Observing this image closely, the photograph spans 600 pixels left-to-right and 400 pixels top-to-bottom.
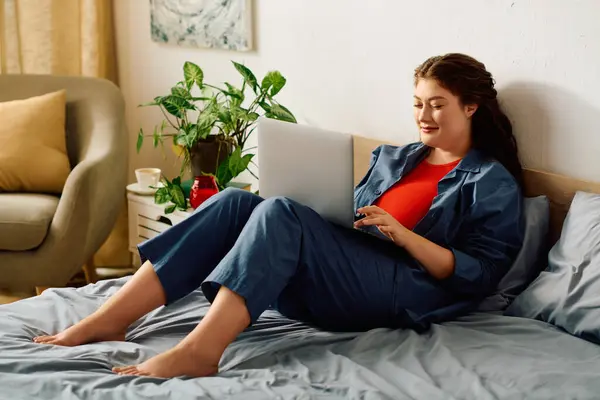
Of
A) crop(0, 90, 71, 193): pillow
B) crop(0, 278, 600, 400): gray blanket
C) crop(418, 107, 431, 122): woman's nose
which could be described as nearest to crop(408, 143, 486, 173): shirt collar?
crop(418, 107, 431, 122): woman's nose

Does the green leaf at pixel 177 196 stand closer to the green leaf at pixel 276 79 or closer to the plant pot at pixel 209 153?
the plant pot at pixel 209 153

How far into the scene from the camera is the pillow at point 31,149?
3.14 metres

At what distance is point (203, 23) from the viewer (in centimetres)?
333

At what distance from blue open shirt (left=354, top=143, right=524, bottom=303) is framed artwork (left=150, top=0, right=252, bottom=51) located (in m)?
1.25

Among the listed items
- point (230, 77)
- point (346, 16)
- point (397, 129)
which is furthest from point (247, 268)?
point (230, 77)

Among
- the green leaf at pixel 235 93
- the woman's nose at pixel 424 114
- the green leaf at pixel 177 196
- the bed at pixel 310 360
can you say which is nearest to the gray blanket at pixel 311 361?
the bed at pixel 310 360

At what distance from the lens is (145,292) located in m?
2.01

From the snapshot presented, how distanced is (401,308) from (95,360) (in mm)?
701

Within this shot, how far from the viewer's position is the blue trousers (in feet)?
6.36

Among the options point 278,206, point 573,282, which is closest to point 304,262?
point 278,206

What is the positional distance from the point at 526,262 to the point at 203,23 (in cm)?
170

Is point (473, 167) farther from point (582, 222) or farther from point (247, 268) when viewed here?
point (247, 268)

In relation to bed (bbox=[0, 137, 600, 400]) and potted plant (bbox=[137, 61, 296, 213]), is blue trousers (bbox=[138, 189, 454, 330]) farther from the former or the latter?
potted plant (bbox=[137, 61, 296, 213])

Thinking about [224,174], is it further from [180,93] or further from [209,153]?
[180,93]
